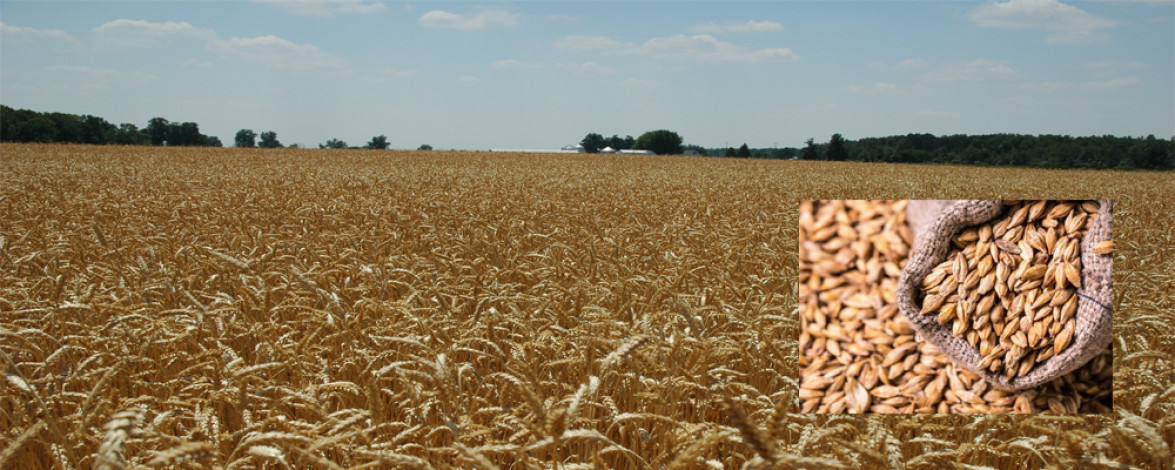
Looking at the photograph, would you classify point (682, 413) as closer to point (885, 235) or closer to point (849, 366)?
point (849, 366)

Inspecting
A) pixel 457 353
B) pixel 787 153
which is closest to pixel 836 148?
pixel 787 153

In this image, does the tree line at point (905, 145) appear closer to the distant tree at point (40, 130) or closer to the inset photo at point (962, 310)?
the distant tree at point (40, 130)

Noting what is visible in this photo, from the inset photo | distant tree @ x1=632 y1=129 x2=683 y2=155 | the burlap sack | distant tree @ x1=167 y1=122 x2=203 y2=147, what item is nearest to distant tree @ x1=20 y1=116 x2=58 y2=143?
distant tree @ x1=167 y1=122 x2=203 y2=147

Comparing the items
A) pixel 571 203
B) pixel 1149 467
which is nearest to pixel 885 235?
pixel 1149 467

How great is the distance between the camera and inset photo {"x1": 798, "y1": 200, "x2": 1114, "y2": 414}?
175cm

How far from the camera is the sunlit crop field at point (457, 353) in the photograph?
2070 mm

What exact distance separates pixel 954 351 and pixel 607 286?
265 centimetres

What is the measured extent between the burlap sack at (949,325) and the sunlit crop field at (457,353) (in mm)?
191

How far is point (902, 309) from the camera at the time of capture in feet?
5.79

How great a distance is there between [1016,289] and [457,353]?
7.80 ft

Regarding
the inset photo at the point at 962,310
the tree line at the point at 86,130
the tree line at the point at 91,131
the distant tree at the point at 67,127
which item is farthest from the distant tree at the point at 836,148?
the distant tree at the point at 67,127

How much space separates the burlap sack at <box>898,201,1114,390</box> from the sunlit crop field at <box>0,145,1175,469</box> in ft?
0.63

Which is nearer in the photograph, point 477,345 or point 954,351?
point 954,351

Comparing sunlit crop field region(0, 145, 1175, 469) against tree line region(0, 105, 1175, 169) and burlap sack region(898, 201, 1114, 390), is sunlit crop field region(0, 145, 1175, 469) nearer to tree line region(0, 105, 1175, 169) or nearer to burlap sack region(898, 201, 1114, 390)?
burlap sack region(898, 201, 1114, 390)
